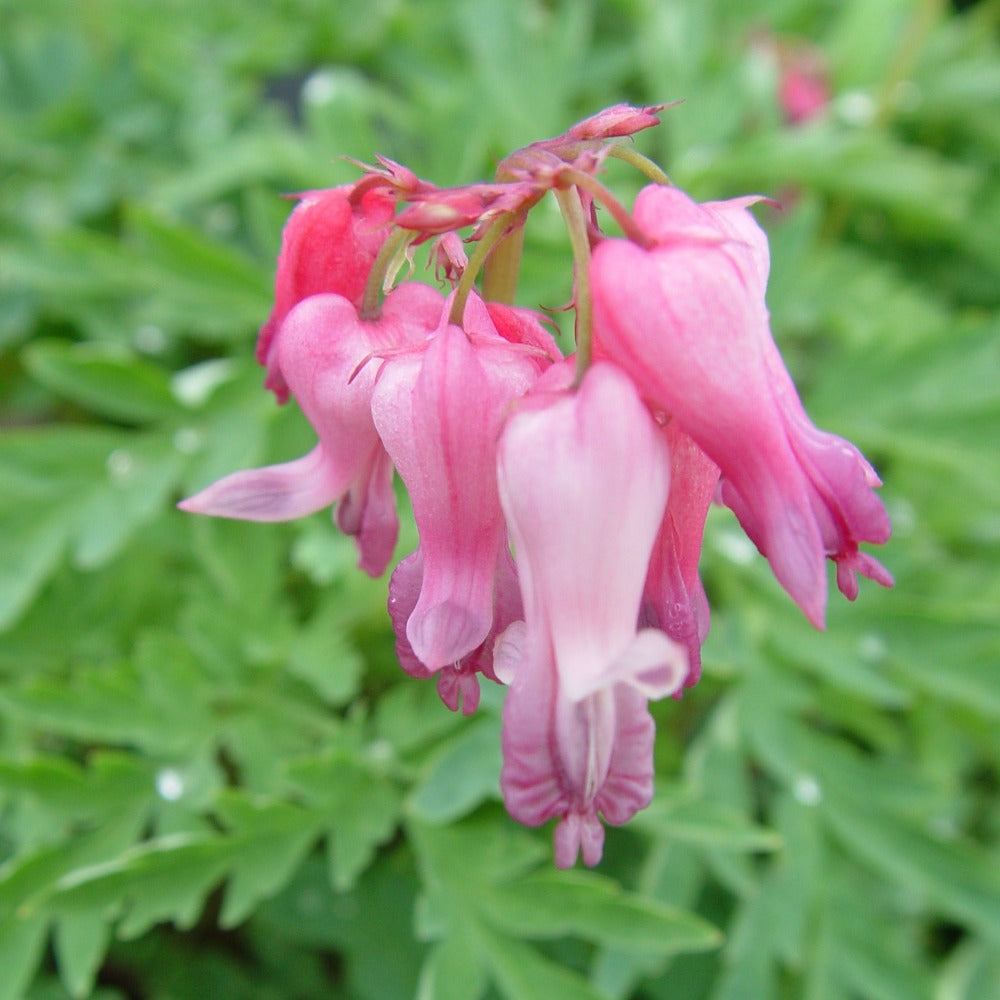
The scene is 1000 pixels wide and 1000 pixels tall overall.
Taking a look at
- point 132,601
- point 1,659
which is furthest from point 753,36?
point 1,659

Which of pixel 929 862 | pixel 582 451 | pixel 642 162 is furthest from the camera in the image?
pixel 929 862

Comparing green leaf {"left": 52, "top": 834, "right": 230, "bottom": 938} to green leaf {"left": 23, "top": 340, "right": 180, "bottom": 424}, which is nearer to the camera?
green leaf {"left": 52, "top": 834, "right": 230, "bottom": 938}

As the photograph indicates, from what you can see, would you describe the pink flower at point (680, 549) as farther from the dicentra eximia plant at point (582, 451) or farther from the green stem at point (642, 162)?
the green stem at point (642, 162)

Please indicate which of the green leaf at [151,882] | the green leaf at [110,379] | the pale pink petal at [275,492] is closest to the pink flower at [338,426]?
the pale pink petal at [275,492]

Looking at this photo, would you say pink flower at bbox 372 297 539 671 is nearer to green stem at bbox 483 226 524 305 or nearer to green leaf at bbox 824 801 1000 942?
green stem at bbox 483 226 524 305

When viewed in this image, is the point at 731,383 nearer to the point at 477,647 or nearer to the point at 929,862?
the point at 477,647

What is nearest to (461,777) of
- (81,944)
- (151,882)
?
(151,882)

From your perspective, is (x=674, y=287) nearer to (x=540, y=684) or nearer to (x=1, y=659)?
(x=540, y=684)

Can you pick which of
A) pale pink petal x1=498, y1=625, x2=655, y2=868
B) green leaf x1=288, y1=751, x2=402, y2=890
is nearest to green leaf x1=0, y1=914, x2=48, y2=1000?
green leaf x1=288, y1=751, x2=402, y2=890
